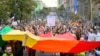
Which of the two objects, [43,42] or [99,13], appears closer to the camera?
[43,42]

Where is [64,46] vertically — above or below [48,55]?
above

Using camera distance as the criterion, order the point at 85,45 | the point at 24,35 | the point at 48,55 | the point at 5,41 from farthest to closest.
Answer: the point at 48,55, the point at 5,41, the point at 24,35, the point at 85,45

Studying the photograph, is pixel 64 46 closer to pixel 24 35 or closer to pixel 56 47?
pixel 56 47

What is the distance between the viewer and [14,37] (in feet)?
44.5

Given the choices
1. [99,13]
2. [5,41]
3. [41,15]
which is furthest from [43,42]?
[41,15]

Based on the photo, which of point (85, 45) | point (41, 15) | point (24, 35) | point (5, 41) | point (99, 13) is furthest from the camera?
point (41, 15)

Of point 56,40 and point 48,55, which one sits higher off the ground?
point 56,40

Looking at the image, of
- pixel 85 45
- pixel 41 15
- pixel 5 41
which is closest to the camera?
pixel 85 45

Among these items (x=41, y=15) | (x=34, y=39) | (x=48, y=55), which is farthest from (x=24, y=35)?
(x=41, y=15)

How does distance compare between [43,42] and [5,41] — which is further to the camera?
[5,41]

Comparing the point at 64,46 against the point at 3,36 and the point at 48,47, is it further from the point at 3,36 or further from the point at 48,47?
the point at 3,36

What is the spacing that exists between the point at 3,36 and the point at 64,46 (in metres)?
2.33

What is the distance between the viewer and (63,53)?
13.3 metres

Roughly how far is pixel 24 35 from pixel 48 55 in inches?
252
